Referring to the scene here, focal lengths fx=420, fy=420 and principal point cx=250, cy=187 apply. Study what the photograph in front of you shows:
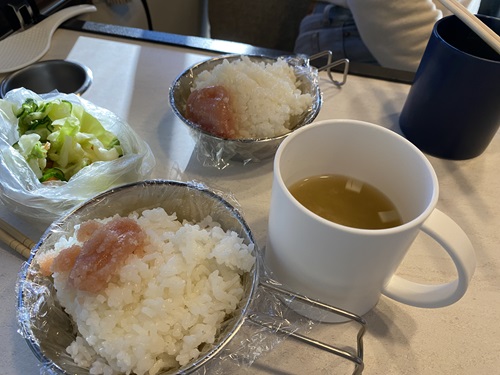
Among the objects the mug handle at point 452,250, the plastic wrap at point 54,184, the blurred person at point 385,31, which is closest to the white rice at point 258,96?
the plastic wrap at point 54,184

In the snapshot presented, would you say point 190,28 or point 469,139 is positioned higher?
point 469,139

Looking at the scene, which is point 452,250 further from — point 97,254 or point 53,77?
point 53,77

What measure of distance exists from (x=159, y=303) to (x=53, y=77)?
0.83 metres

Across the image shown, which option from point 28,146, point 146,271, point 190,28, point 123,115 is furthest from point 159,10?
point 146,271

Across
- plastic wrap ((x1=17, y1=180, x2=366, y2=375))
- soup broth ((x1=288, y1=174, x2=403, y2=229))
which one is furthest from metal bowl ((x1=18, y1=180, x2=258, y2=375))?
soup broth ((x1=288, y1=174, x2=403, y2=229))

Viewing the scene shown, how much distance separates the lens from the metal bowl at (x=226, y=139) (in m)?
0.80

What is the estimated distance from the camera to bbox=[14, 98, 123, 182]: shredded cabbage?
77 centimetres

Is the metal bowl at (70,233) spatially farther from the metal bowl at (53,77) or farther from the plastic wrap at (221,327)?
the metal bowl at (53,77)

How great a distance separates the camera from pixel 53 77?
1.11 meters

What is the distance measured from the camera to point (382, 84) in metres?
1.11

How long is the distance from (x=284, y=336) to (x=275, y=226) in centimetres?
17

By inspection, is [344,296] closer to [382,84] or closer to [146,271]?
[146,271]

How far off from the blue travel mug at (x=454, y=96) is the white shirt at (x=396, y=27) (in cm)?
43

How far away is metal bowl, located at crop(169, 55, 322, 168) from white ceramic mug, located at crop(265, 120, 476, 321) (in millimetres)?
191
